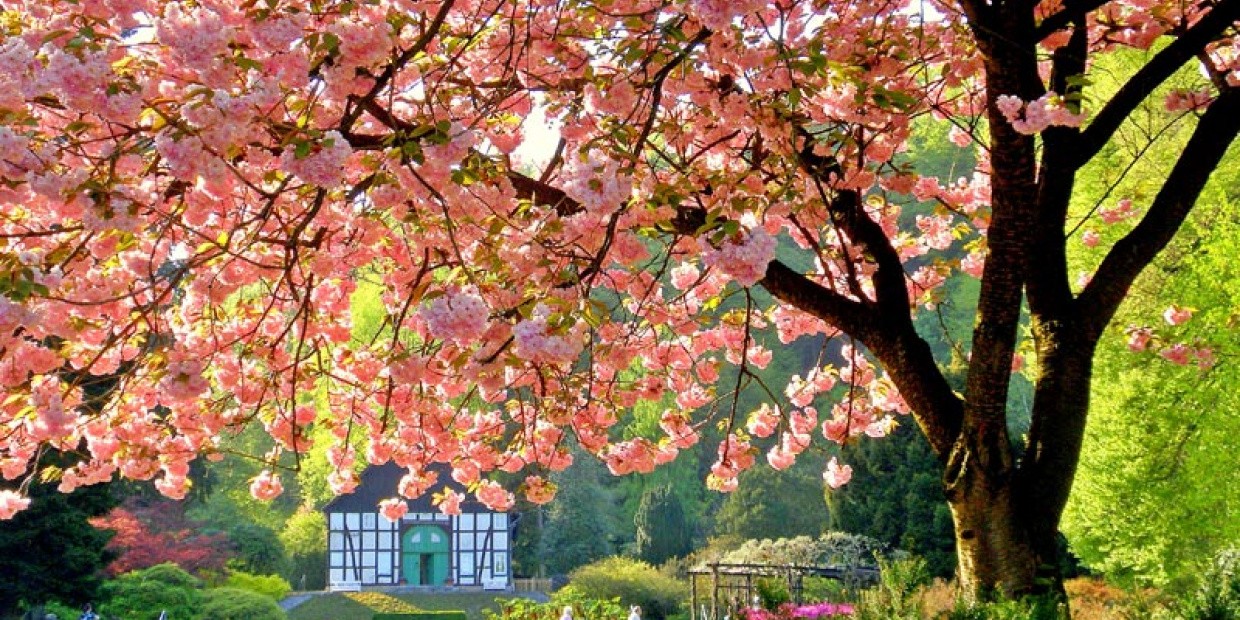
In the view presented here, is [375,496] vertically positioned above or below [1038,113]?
above

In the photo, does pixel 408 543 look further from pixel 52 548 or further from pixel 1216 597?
pixel 1216 597

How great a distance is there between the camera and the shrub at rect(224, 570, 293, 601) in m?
29.8

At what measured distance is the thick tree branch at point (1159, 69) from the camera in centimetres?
559

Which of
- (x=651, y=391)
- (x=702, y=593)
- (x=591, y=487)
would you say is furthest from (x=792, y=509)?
(x=651, y=391)

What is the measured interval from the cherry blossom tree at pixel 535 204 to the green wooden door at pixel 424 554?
28.2 metres

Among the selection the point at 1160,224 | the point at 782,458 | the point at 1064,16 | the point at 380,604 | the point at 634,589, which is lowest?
the point at 380,604

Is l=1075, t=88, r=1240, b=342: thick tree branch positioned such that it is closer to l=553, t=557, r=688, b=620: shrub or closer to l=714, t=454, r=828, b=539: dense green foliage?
l=553, t=557, r=688, b=620: shrub

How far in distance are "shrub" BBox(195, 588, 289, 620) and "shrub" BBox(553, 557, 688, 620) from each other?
18.7 ft

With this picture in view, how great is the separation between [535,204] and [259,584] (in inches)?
1032

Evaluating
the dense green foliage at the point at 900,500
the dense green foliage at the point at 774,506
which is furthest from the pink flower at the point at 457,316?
the dense green foliage at the point at 774,506

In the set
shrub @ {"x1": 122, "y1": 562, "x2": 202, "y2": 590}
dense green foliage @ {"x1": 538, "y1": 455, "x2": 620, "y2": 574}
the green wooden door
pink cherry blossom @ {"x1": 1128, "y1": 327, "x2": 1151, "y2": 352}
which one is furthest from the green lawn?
pink cherry blossom @ {"x1": 1128, "y1": 327, "x2": 1151, "y2": 352}

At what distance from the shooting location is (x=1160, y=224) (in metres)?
5.90

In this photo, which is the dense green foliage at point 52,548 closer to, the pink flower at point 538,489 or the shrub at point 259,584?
the shrub at point 259,584

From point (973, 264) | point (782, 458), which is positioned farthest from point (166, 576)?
point (973, 264)
